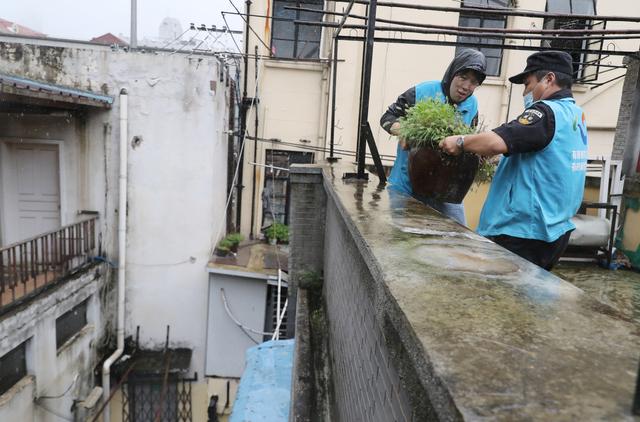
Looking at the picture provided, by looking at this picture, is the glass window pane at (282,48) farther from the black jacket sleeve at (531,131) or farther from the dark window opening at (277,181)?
the black jacket sleeve at (531,131)

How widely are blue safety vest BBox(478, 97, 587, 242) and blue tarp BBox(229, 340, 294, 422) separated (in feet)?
6.94

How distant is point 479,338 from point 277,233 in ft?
Answer: 35.0

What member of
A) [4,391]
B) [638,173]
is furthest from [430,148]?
[4,391]

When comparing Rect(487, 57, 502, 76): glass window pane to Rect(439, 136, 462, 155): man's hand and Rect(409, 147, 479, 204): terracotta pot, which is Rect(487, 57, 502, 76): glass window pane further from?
Rect(439, 136, 462, 155): man's hand

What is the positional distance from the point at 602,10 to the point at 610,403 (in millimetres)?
12995

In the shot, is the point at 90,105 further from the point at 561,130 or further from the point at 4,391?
the point at 561,130

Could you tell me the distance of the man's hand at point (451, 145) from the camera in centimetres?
→ 262

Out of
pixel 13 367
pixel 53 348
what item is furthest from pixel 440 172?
pixel 53 348

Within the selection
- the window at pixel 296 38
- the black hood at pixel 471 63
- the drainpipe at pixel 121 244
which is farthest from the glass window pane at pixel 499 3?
the black hood at pixel 471 63

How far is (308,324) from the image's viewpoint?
3676 millimetres

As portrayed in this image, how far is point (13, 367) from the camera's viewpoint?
752cm

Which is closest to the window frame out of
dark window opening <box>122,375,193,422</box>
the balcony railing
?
the balcony railing

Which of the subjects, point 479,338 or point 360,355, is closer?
point 479,338

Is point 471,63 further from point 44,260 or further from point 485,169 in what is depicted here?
point 44,260
